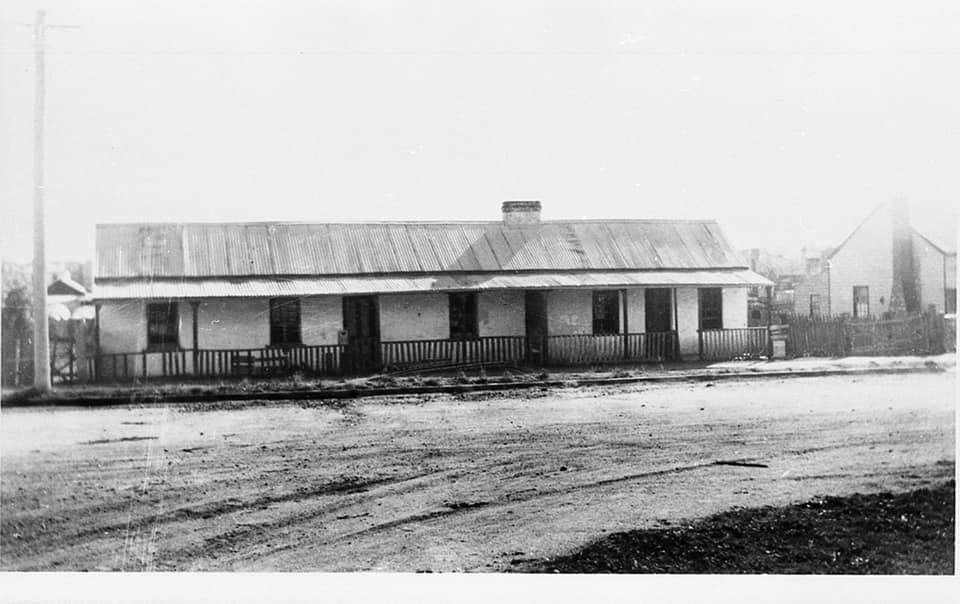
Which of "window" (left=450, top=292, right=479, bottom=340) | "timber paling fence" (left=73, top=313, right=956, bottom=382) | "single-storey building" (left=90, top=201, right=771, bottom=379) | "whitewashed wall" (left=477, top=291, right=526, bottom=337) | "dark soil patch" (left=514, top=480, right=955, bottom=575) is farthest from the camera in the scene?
"whitewashed wall" (left=477, top=291, right=526, bottom=337)

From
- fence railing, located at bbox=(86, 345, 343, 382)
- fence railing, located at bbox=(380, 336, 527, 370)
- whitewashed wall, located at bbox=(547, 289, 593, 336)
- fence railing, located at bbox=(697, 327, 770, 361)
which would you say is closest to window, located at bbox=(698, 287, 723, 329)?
fence railing, located at bbox=(697, 327, 770, 361)

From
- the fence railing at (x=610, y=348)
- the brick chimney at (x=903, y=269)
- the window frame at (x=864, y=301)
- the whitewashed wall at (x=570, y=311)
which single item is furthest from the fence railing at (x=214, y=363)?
the window frame at (x=864, y=301)

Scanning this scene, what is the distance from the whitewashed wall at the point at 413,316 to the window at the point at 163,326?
3.93m

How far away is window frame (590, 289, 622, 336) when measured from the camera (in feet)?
53.4

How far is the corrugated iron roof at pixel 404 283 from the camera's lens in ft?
42.0

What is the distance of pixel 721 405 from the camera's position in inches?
447

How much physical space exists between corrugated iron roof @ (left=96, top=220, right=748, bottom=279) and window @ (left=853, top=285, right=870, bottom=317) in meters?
2.32

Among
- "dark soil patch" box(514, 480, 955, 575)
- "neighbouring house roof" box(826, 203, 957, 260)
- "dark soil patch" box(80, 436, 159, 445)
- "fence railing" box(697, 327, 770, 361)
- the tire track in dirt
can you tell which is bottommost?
"dark soil patch" box(514, 480, 955, 575)

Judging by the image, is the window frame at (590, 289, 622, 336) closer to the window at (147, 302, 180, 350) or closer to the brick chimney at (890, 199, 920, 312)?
the brick chimney at (890, 199, 920, 312)

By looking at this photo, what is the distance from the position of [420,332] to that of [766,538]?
8.91m

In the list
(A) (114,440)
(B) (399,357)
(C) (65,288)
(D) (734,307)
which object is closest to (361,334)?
(B) (399,357)

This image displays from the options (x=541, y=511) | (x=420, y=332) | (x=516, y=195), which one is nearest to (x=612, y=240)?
(x=420, y=332)

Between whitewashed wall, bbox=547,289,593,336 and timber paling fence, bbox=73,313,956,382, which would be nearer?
timber paling fence, bbox=73,313,956,382

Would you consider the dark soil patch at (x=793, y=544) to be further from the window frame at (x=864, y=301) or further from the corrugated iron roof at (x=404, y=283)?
the corrugated iron roof at (x=404, y=283)
